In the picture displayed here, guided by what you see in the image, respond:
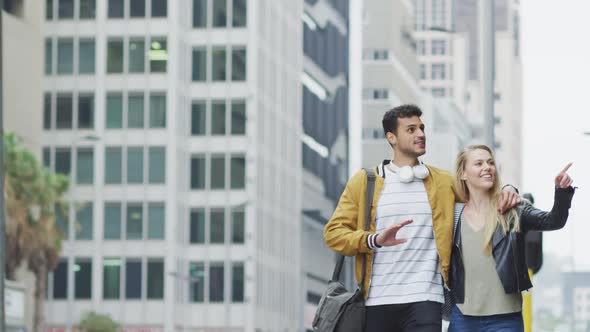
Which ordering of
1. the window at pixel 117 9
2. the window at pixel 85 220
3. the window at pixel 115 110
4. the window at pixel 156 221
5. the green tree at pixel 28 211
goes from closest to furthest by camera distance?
the green tree at pixel 28 211
the window at pixel 156 221
the window at pixel 85 220
the window at pixel 115 110
the window at pixel 117 9

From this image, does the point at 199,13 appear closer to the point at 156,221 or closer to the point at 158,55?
the point at 158,55

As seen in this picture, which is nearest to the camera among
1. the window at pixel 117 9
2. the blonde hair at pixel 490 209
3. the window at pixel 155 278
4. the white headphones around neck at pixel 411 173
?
the blonde hair at pixel 490 209

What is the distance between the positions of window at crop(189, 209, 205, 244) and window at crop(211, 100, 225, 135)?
13.4 ft

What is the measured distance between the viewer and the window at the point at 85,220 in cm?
8275

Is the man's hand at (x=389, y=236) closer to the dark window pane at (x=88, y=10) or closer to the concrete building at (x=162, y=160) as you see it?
the concrete building at (x=162, y=160)

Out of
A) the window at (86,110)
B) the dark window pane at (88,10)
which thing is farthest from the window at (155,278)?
the dark window pane at (88,10)

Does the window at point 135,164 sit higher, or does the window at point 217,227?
the window at point 135,164

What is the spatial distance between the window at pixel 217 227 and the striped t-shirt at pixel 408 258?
245 feet

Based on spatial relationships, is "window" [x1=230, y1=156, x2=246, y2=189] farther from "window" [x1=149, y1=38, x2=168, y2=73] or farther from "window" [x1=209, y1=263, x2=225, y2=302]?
"window" [x1=149, y1=38, x2=168, y2=73]

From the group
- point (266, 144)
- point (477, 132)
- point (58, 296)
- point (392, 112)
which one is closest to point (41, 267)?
point (58, 296)

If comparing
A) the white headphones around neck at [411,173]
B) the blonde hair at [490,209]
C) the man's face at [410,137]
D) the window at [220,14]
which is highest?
the window at [220,14]

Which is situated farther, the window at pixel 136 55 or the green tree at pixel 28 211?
the window at pixel 136 55

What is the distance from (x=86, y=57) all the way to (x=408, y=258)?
78569mm

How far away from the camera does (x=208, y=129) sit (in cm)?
8388
